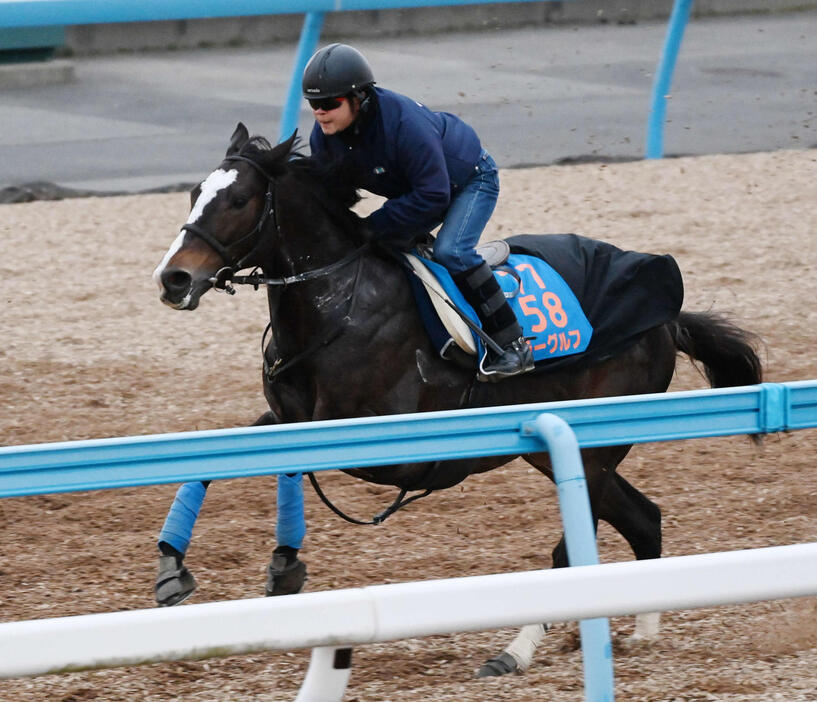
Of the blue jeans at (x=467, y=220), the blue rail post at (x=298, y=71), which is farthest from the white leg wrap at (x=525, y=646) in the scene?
the blue rail post at (x=298, y=71)

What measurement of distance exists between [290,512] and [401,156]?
1224 millimetres

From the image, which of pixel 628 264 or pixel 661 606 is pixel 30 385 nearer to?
pixel 628 264

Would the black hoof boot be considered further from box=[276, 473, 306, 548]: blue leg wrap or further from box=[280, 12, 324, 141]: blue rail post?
box=[280, 12, 324, 141]: blue rail post

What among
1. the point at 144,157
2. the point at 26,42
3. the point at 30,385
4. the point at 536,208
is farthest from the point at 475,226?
the point at 26,42

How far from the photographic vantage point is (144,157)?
12070 mm

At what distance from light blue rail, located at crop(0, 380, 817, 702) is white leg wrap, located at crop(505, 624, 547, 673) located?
52.5 inches

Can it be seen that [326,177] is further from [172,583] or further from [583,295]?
[172,583]

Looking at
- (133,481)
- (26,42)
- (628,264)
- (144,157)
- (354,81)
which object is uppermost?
(26,42)

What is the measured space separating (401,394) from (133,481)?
64.5 inches

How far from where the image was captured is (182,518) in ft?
14.5

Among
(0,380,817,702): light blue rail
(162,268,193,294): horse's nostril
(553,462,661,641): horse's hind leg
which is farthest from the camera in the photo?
(553,462,661,641): horse's hind leg

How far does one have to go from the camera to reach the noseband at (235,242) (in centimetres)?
425

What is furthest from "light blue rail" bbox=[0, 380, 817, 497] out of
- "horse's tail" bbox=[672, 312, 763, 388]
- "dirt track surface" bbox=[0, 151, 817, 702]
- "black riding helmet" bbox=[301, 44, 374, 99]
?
"horse's tail" bbox=[672, 312, 763, 388]

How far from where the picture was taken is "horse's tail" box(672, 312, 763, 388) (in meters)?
5.24
